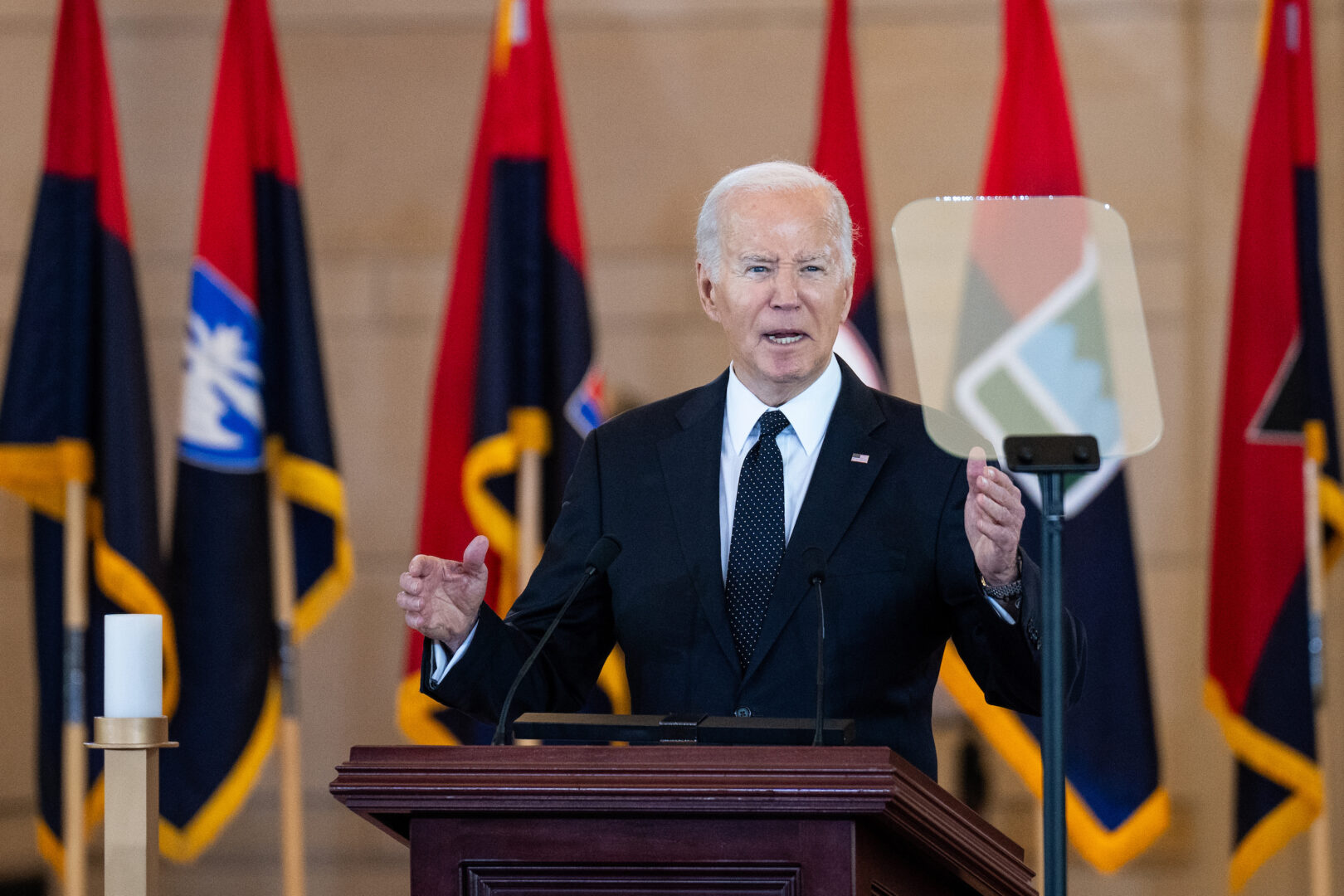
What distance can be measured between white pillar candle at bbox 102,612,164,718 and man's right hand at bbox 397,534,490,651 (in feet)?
1.01

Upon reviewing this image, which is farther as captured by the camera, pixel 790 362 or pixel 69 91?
pixel 69 91

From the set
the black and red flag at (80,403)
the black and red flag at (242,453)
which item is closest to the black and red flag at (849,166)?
the black and red flag at (242,453)

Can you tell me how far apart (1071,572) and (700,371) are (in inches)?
54.5

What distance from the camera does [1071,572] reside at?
3.95 metres

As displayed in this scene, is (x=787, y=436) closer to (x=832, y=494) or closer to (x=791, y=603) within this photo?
(x=832, y=494)

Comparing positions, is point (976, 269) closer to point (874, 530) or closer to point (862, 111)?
point (874, 530)

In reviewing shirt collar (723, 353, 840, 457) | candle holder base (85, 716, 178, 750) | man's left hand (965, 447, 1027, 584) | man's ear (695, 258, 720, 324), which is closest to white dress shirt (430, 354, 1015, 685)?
shirt collar (723, 353, 840, 457)

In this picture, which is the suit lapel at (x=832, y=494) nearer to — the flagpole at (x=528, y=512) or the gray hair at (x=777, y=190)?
the gray hair at (x=777, y=190)

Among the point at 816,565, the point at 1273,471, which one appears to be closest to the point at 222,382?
the point at 816,565

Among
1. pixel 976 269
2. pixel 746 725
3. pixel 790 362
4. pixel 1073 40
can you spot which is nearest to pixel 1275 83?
pixel 1073 40

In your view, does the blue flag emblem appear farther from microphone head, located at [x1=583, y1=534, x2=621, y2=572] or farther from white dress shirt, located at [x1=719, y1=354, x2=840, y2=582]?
microphone head, located at [x1=583, y1=534, x2=621, y2=572]

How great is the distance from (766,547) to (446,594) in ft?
1.68

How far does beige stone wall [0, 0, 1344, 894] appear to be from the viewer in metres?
4.59

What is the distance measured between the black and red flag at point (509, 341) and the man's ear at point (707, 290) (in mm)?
1684
